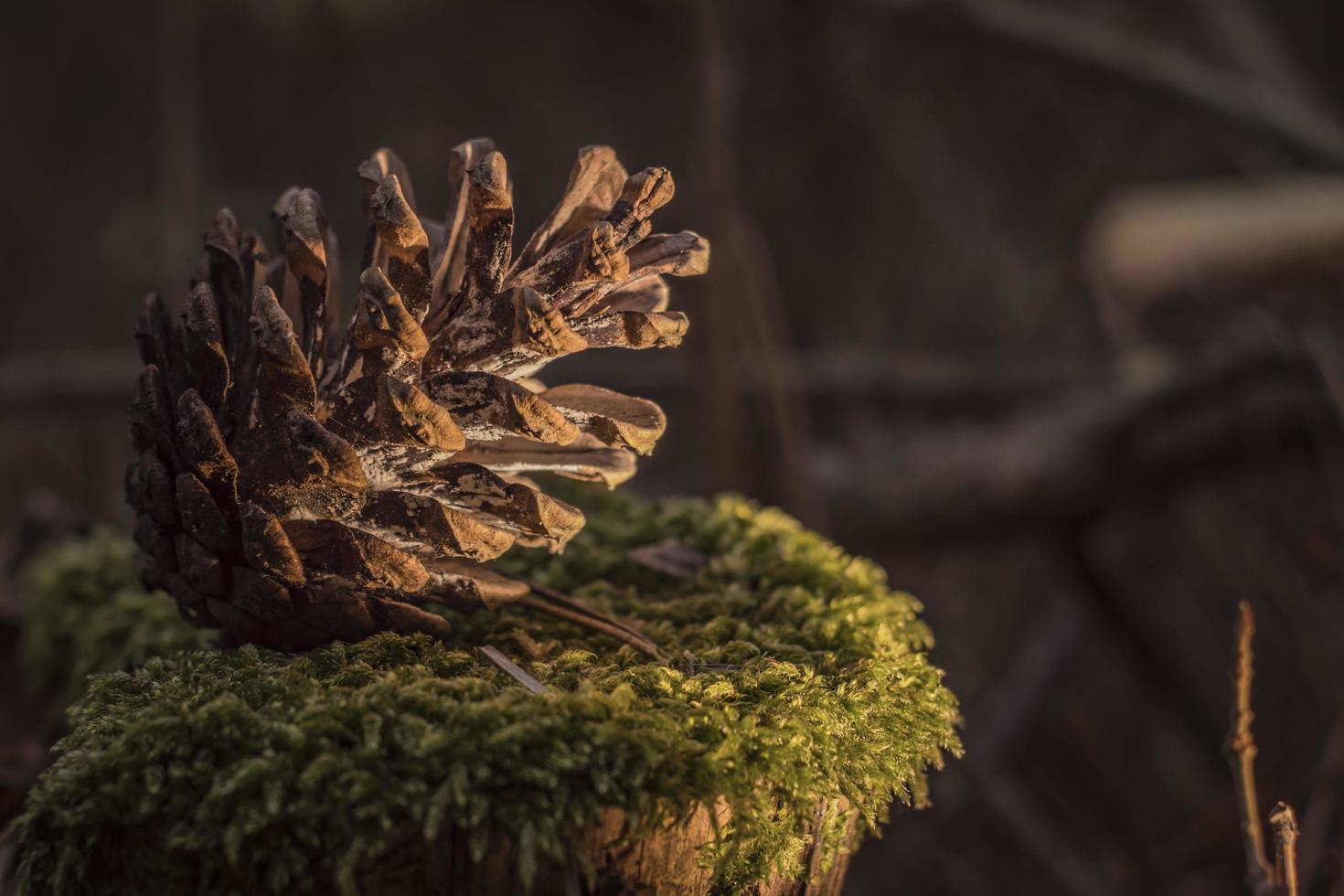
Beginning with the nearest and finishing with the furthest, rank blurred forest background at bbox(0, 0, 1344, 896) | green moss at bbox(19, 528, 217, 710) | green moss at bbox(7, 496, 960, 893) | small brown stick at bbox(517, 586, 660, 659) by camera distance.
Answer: green moss at bbox(7, 496, 960, 893) < small brown stick at bbox(517, 586, 660, 659) < green moss at bbox(19, 528, 217, 710) < blurred forest background at bbox(0, 0, 1344, 896)

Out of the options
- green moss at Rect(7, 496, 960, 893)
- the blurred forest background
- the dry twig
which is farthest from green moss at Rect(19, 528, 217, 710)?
the dry twig

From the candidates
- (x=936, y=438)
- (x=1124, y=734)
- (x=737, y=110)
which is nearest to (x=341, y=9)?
(x=737, y=110)

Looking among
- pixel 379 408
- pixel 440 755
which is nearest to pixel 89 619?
pixel 379 408

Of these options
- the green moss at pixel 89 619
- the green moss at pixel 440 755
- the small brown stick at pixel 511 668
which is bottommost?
the green moss at pixel 440 755

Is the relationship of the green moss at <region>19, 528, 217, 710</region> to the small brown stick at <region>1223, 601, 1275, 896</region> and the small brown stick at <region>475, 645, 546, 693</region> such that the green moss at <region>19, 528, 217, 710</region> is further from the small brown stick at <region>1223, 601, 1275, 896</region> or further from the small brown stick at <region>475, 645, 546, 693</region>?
the small brown stick at <region>1223, 601, 1275, 896</region>

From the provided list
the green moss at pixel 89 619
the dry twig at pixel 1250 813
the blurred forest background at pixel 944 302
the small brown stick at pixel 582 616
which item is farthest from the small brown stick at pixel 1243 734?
the green moss at pixel 89 619

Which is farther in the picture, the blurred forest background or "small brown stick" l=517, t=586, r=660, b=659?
the blurred forest background

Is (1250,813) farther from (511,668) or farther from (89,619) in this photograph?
(89,619)

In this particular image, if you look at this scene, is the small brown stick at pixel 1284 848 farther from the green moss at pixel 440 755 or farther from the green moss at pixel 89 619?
the green moss at pixel 89 619
